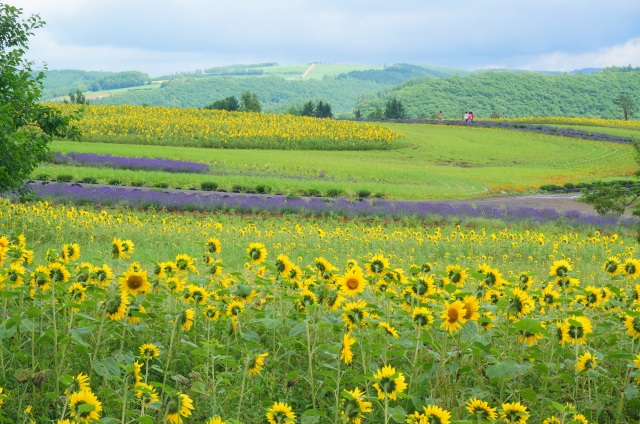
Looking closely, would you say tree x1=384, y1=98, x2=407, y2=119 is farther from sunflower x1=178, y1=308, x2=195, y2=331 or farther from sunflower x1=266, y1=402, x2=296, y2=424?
sunflower x1=266, y1=402, x2=296, y2=424

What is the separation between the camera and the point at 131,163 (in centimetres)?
2908

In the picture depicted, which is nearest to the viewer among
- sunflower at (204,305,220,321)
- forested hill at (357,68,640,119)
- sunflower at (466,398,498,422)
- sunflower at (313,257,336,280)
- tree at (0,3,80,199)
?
sunflower at (466,398,498,422)

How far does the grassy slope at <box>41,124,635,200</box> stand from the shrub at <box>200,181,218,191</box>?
572 millimetres

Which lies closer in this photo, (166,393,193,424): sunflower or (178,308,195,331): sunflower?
(166,393,193,424): sunflower

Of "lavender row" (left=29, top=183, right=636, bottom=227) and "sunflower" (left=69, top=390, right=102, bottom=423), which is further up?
"sunflower" (left=69, top=390, right=102, bottom=423)

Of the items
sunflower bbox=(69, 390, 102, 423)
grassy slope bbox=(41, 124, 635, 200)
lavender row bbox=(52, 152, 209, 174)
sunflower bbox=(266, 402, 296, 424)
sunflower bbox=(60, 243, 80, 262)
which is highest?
sunflower bbox=(60, 243, 80, 262)

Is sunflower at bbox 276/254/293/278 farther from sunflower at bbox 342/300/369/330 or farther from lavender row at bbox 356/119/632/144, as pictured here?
lavender row at bbox 356/119/632/144

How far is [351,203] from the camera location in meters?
20.8

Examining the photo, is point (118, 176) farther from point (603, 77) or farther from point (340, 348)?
point (603, 77)

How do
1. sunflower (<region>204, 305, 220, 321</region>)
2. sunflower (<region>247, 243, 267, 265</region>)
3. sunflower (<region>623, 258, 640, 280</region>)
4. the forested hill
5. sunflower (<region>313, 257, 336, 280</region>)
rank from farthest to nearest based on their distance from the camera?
the forested hill → sunflower (<region>623, 258, 640, 280</region>) → sunflower (<region>204, 305, 220, 321</region>) → sunflower (<region>247, 243, 267, 265</region>) → sunflower (<region>313, 257, 336, 280</region>)

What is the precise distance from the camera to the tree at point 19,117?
1081 centimetres

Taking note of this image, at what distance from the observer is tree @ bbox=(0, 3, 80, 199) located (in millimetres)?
10812

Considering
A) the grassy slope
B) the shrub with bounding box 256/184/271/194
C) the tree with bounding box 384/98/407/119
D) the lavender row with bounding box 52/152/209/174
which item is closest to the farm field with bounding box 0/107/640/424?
the lavender row with bounding box 52/152/209/174

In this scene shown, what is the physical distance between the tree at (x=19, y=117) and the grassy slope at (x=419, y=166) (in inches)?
430
